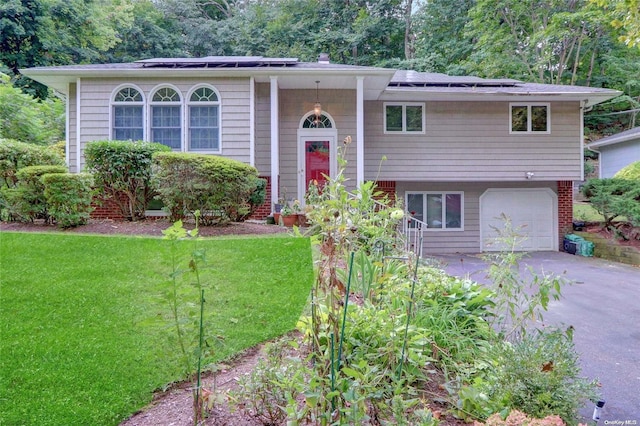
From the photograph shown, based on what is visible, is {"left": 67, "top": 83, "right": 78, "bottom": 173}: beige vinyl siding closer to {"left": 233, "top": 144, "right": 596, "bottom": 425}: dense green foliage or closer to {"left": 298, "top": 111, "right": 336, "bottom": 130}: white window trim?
{"left": 298, "top": 111, "right": 336, "bottom": 130}: white window trim

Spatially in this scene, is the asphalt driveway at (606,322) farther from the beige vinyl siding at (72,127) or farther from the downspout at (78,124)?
the beige vinyl siding at (72,127)

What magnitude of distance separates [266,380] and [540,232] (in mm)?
12615

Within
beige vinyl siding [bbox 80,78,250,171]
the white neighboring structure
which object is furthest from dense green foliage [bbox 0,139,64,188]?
the white neighboring structure

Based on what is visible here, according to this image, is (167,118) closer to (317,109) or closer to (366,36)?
(317,109)

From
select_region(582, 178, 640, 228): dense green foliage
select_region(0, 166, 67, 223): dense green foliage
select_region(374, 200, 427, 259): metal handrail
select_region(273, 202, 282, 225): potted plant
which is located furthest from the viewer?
select_region(582, 178, 640, 228): dense green foliage

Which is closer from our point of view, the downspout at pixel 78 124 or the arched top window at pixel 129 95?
the downspout at pixel 78 124

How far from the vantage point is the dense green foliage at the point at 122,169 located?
26.4ft

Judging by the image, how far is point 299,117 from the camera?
1135cm

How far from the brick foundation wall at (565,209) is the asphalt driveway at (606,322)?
199 centimetres

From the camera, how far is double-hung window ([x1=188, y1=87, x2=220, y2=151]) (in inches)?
399

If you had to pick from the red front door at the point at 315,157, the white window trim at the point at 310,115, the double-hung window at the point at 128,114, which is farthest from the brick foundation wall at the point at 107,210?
the white window trim at the point at 310,115

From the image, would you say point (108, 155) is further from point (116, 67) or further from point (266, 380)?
point (266, 380)

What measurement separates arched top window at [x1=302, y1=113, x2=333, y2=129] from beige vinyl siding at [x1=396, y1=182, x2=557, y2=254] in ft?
9.75

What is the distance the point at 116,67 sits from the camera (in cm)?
1016
